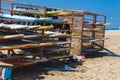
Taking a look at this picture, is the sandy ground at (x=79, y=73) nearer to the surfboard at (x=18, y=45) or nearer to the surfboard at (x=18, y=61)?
the surfboard at (x=18, y=61)

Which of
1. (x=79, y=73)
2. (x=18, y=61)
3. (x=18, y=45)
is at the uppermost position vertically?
(x=18, y=45)

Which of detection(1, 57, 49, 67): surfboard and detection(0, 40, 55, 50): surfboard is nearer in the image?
detection(0, 40, 55, 50): surfboard

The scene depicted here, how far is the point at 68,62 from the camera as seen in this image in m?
15.6

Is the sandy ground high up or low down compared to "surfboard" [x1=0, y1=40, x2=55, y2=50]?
down

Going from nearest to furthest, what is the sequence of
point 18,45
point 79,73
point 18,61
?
1. point 18,45
2. point 18,61
3. point 79,73

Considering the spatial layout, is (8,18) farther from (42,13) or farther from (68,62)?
(68,62)

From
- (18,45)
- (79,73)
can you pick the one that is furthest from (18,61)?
(79,73)

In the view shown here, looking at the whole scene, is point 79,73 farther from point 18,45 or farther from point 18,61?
point 18,45

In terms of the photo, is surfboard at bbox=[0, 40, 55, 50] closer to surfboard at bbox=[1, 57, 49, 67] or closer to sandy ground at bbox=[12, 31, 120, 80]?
surfboard at bbox=[1, 57, 49, 67]

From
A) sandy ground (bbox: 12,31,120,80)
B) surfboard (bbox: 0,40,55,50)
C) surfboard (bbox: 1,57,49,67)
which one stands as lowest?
sandy ground (bbox: 12,31,120,80)

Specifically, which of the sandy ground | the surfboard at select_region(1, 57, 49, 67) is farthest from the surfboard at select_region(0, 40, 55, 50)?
the sandy ground

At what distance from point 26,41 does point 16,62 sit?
1.36 metres

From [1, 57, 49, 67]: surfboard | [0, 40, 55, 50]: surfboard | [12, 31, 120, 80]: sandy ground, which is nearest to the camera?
[0, 40, 55, 50]: surfboard

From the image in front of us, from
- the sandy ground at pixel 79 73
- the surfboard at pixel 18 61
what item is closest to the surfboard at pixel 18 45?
the surfboard at pixel 18 61
